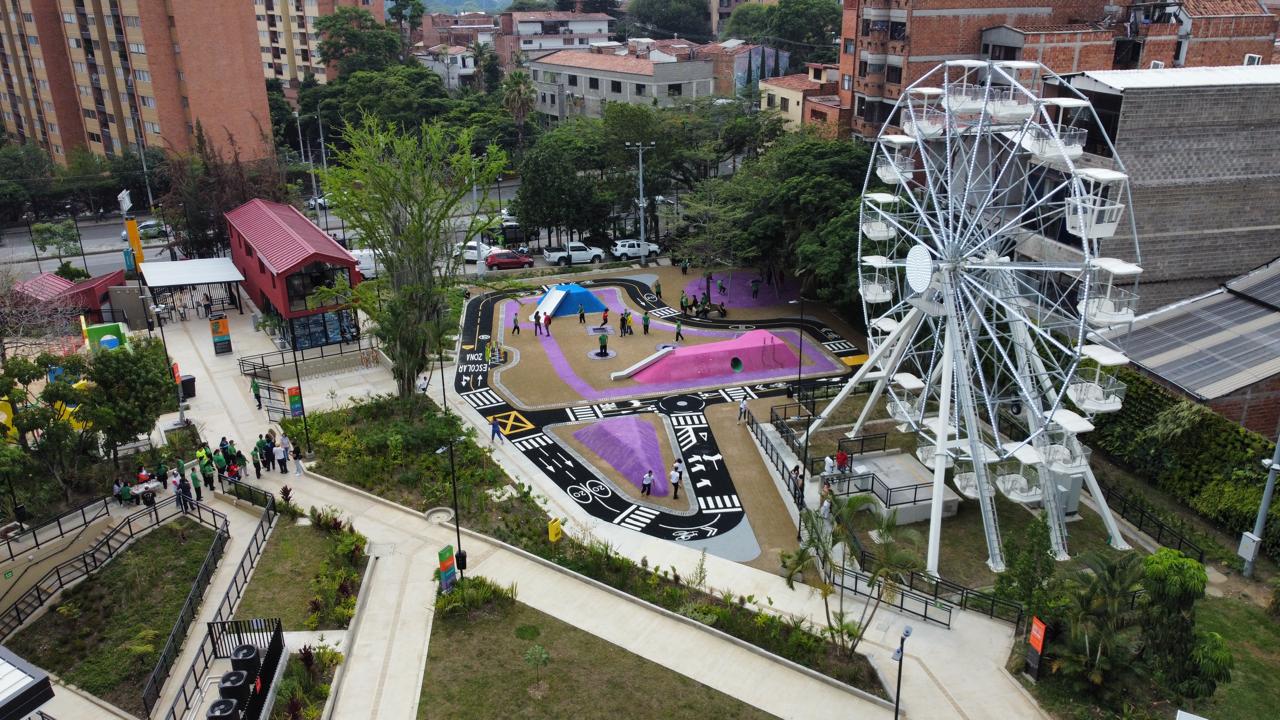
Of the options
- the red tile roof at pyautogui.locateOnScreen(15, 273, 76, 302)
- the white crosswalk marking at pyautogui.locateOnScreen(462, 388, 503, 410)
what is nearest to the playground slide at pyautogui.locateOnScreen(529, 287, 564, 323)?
the white crosswalk marking at pyautogui.locateOnScreen(462, 388, 503, 410)

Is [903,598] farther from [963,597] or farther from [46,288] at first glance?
[46,288]

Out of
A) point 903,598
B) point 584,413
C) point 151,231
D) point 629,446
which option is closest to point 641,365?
point 584,413

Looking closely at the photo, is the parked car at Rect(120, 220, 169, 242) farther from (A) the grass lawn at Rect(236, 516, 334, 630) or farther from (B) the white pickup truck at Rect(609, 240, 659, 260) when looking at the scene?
(A) the grass lawn at Rect(236, 516, 334, 630)

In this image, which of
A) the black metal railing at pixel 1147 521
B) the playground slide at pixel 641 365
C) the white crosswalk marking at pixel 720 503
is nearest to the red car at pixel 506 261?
the playground slide at pixel 641 365

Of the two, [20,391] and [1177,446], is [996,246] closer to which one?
[1177,446]

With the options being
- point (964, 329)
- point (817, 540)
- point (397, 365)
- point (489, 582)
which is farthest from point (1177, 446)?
point (397, 365)

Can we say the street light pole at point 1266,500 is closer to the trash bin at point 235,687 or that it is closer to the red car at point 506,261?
the trash bin at point 235,687
